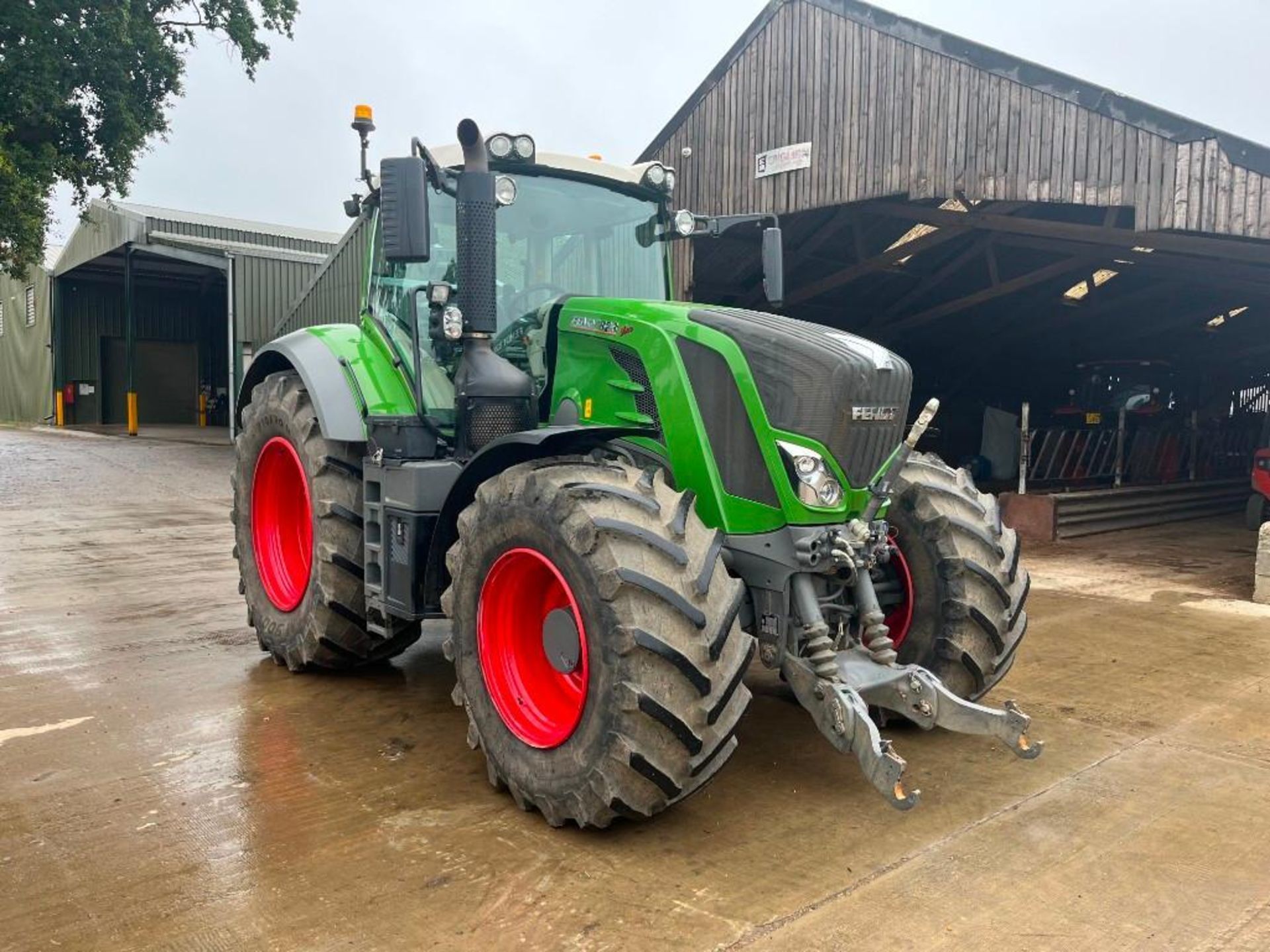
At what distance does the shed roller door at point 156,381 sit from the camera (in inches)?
1220

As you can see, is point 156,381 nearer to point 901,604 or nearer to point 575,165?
point 575,165

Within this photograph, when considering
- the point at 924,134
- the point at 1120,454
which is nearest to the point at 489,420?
the point at 924,134

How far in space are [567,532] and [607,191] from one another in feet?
7.34

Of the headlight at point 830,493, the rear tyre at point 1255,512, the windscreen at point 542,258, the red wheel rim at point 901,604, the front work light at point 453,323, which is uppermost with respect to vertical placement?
the windscreen at point 542,258

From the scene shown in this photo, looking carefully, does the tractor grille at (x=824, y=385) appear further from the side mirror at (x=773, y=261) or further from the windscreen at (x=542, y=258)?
the side mirror at (x=773, y=261)

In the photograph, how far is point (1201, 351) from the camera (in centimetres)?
1705

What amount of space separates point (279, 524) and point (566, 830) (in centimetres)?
291

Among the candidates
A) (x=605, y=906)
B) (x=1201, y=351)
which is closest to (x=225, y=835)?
(x=605, y=906)

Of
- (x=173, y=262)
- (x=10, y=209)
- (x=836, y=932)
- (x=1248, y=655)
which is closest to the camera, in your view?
(x=836, y=932)

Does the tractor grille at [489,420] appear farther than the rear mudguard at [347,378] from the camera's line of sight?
No

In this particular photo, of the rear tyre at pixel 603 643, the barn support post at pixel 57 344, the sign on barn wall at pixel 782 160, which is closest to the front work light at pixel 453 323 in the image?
the rear tyre at pixel 603 643

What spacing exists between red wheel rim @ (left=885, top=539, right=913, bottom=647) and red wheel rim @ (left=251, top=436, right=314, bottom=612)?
295 centimetres

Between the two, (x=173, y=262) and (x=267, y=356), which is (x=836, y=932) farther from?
(x=173, y=262)

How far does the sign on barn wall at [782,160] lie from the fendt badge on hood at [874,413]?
25.2 feet
